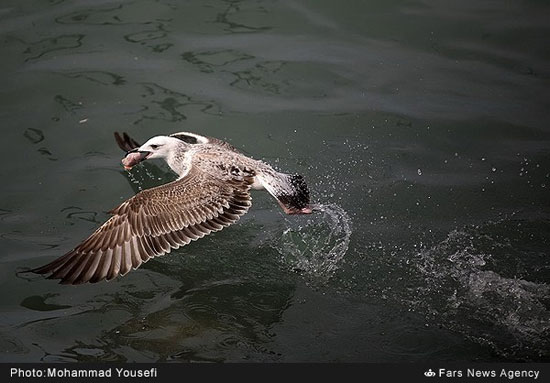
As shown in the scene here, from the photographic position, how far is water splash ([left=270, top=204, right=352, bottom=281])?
582 centimetres

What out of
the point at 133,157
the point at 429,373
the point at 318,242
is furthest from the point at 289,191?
the point at 429,373

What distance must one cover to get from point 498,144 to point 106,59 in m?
3.67

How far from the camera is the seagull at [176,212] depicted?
5.28 metres

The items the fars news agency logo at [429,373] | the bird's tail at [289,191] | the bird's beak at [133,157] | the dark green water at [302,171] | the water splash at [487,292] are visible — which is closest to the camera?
the fars news agency logo at [429,373]

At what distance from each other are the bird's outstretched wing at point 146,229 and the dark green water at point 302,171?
0.33 meters

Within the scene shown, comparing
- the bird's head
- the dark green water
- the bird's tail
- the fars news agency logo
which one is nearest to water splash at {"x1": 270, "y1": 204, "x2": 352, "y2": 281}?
the dark green water

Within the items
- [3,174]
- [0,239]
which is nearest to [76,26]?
[3,174]

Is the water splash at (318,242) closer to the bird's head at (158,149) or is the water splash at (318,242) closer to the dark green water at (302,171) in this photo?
the dark green water at (302,171)

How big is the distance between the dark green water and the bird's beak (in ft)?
1.44

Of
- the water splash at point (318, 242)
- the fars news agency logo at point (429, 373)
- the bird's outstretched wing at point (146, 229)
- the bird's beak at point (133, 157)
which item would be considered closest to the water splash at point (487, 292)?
the fars news agency logo at point (429, 373)

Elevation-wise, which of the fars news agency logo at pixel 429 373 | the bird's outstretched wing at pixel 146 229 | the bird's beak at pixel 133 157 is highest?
the bird's beak at pixel 133 157

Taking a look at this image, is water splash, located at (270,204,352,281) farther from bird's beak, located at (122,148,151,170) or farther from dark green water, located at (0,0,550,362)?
bird's beak, located at (122,148,151,170)

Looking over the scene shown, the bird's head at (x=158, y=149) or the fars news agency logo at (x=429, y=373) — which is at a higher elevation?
the bird's head at (x=158, y=149)

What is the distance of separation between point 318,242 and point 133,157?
4.85 ft
